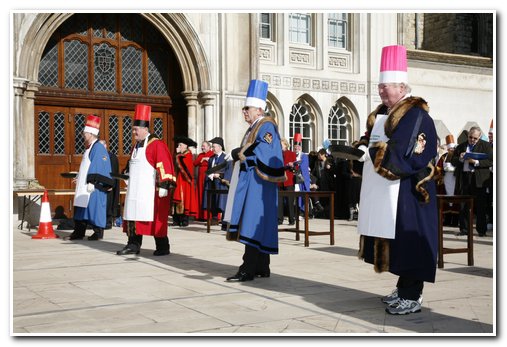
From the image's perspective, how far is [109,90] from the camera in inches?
640

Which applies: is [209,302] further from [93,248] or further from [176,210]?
[176,210]

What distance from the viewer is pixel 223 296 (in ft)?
20.6

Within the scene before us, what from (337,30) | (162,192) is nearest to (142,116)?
(162,192)

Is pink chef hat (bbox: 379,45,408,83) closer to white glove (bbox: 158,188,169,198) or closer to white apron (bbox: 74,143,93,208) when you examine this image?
white glove (bbox: 158,188,169,198)

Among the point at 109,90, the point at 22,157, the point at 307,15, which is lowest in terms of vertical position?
A: the point at 22,157

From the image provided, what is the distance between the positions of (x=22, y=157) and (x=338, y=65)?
9476mm

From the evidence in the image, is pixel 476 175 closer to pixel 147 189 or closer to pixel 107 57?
pixel 147 189

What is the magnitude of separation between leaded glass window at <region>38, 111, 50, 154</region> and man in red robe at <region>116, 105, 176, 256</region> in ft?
21.7

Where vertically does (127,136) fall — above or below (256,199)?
above

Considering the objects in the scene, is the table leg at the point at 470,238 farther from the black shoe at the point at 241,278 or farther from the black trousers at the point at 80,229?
the black trousers at the point at 80,229

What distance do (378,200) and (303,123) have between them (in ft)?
47.0

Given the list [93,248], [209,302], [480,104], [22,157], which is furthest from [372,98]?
[209,302]

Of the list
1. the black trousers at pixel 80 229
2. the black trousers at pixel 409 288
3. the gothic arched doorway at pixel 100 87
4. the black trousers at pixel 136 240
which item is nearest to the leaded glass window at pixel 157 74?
the gothic arched doorway at pixel 100 87

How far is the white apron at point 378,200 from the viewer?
5543mm
